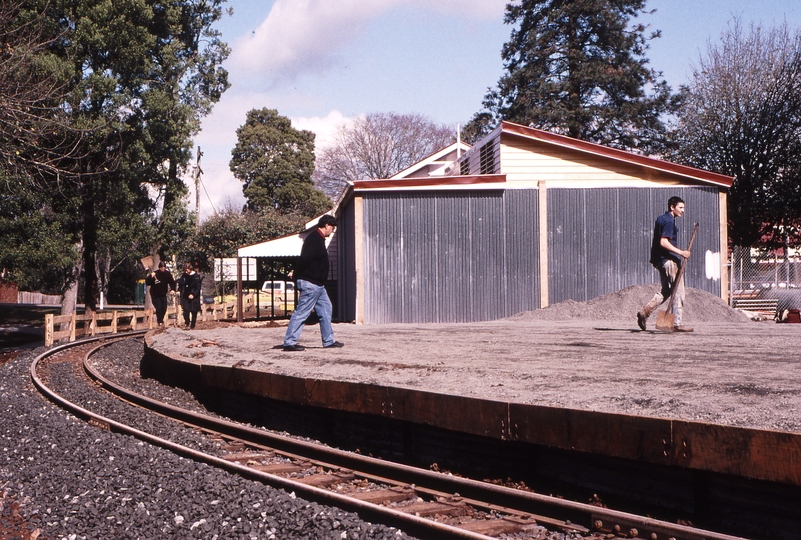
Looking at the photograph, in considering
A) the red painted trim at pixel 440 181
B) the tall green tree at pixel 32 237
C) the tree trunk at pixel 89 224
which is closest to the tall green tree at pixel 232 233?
the tree trunk at pixel 89 224

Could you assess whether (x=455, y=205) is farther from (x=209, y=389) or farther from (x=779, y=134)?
(x=779, y=134)

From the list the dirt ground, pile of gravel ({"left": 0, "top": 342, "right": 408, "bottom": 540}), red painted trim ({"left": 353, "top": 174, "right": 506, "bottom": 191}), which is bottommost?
pile of gravel ({"left": 0, "top": 342, "right": 408, "bottom": 540})

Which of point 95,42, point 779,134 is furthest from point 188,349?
point 779,134

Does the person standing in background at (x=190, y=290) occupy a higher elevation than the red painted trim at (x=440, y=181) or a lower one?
lower

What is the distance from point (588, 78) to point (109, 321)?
89.4ft

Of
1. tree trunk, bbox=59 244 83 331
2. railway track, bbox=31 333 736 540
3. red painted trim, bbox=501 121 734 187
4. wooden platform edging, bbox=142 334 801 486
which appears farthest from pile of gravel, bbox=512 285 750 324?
tree trunk, bbox=59 244 83 331

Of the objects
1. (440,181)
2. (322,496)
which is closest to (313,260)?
(322,496)

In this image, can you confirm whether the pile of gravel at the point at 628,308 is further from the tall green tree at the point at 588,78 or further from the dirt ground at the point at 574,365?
the tall green tree at the point at 588,78

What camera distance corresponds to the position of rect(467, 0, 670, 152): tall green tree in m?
42.2

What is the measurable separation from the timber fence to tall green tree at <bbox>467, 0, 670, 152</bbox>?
2032 centimetres

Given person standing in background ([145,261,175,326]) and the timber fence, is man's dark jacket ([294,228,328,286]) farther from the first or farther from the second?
the timber fence

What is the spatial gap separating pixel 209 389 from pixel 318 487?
16.9ft

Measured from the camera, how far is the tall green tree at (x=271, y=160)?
197 feet

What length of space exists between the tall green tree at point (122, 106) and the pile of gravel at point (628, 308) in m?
14.3
